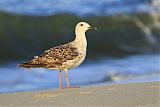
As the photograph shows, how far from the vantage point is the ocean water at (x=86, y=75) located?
1282 centimetres

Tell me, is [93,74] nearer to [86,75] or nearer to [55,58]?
[86,75]

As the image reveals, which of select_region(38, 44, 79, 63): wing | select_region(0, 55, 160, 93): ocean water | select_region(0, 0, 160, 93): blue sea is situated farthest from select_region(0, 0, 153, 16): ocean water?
select_region(38, 44, 79, 63): wing

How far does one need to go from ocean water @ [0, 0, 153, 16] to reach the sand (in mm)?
15301

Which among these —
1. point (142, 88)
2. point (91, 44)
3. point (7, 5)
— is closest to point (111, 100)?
point (142, 88)

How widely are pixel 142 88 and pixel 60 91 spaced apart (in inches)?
37.2

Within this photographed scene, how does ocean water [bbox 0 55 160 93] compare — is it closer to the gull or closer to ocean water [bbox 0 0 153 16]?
the gull

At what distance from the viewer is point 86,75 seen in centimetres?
1407

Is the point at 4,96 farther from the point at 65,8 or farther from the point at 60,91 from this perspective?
the point at 65,8

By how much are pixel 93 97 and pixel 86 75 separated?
6.52 metres

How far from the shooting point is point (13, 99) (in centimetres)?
769

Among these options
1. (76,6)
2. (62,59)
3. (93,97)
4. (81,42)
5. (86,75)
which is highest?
(76,6)

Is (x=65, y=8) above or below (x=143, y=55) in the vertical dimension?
above

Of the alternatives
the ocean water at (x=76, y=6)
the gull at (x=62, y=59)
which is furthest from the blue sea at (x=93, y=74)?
the gull at (x=62, y=59)

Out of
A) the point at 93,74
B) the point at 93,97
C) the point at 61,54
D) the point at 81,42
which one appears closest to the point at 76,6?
the point at 93,74
